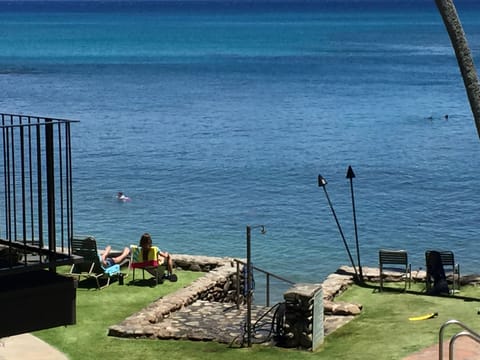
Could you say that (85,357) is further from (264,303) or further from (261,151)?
(261,151)

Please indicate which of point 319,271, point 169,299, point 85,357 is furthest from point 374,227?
point 85,357

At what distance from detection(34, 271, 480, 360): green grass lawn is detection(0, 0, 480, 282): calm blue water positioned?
21.6 feet

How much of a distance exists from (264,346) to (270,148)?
3316 centimetres

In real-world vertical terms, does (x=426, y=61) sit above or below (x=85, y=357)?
above

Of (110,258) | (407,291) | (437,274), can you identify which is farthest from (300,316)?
(110,258)

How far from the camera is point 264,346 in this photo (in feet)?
50.9

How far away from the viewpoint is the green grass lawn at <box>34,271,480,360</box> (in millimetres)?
15039

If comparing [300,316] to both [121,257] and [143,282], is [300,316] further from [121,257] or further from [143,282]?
[121,257]

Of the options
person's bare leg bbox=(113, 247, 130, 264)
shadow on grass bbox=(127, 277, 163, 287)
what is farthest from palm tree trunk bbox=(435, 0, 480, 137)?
person's bare leg bbox=(113, 247, 130, 264)

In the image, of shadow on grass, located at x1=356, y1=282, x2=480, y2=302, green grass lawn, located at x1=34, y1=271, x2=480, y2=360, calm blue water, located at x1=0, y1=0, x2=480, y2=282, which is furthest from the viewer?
calm blue water, located at x1=0, y1=0, x2=480, y2=282

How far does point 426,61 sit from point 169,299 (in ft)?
283

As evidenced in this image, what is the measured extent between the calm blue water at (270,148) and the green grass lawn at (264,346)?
6576mm

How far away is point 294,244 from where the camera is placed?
2898 centimetres

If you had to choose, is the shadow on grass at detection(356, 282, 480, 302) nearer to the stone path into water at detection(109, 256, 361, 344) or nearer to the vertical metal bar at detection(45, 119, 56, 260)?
the stone path into water at detection(109, 256, 361, 344)
